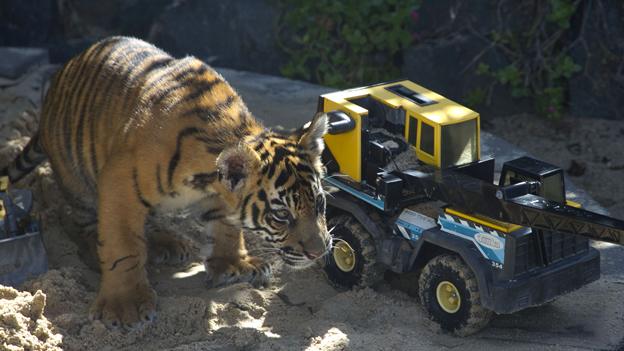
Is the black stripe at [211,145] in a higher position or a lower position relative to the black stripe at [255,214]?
higher

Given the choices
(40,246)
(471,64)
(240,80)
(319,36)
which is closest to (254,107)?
(240,80)

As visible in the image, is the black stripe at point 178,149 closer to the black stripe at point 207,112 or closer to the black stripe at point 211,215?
the black stripe at point 207,112

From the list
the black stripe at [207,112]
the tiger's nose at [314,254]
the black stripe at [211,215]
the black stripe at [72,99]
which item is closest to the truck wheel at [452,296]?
the tiger's nose at [314,254]

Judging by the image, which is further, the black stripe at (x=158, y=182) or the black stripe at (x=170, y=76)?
the black stripe at (x=170, y=76)

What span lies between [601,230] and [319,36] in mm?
4870

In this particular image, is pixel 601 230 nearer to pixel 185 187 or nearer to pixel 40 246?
pixel 185 187

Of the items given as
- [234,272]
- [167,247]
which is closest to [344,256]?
[234,272]

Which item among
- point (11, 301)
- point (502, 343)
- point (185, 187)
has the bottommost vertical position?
point (502, 343)

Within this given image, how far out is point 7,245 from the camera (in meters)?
4.50

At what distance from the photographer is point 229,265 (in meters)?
4.78

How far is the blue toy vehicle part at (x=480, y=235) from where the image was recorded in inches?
157

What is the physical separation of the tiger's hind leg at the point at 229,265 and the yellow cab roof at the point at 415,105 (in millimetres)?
908

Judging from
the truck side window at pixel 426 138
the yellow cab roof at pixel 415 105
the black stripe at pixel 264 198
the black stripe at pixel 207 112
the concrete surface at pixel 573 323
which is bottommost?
the concrete surface at pixel 573 323

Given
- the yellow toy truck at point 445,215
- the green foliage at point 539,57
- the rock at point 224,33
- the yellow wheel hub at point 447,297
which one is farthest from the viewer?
the rock at point 224,33
